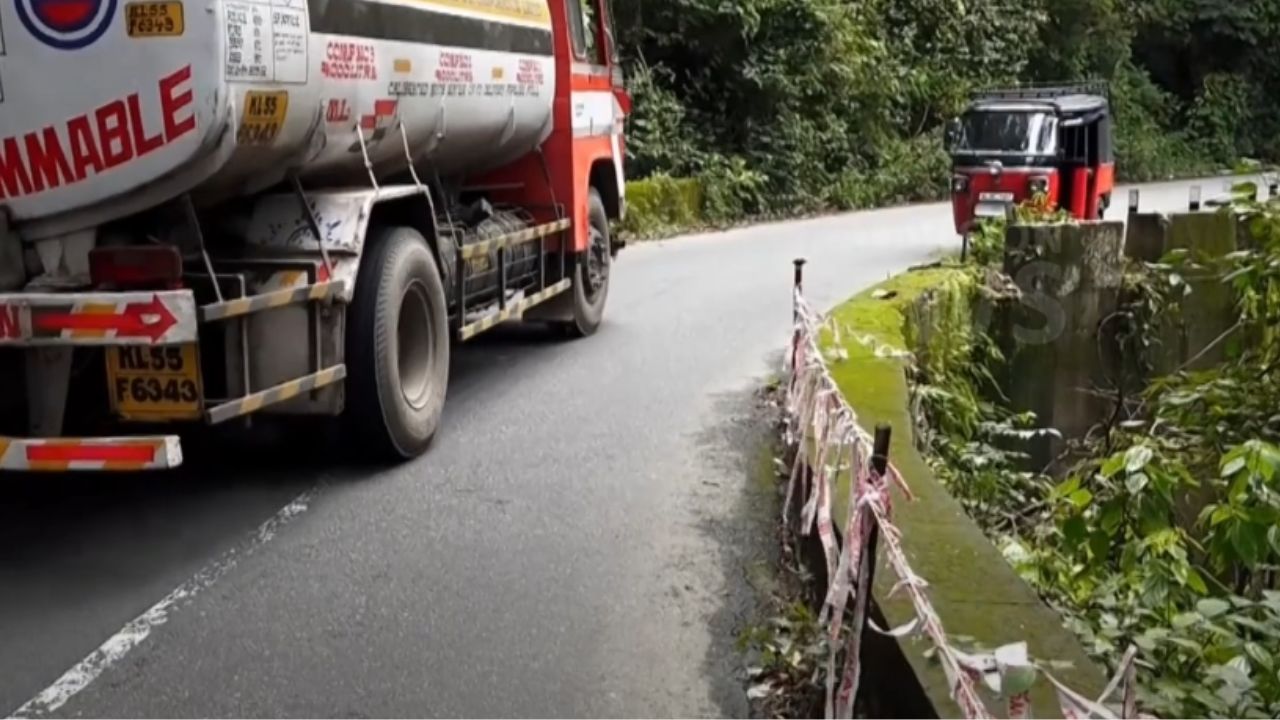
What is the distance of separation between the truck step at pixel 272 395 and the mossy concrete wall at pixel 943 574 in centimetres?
244

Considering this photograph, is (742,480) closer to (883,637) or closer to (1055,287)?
(883,637)

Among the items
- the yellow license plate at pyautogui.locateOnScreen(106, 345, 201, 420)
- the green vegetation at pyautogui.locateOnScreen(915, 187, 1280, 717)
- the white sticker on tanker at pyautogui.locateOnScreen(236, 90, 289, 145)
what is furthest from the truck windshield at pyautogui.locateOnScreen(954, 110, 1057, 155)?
the yellow license plate at pyautogui.locateOnScreen(106, 345, 201, 420)

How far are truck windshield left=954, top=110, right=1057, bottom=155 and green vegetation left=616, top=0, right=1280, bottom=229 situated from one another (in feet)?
18.6

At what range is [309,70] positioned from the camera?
634 cm

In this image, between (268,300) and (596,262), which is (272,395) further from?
(596,262)

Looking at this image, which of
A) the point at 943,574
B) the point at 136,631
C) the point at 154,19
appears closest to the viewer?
the point at 943,574

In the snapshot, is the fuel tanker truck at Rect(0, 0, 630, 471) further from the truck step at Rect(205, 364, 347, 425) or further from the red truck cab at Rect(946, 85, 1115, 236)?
the red truck cab at Rect(946, 85, 1115, 236)

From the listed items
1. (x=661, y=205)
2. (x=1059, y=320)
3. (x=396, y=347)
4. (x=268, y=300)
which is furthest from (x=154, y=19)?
(x=661, y=205)

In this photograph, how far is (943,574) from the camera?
14.8ft

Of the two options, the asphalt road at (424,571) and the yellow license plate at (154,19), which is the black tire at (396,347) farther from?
the yellow license plate at (154,19)

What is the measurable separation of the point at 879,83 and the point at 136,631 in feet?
80.0

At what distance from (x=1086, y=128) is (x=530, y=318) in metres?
9.12

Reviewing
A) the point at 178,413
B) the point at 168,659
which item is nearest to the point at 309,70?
the point at 178,413

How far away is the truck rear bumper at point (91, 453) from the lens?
5.54 metres
